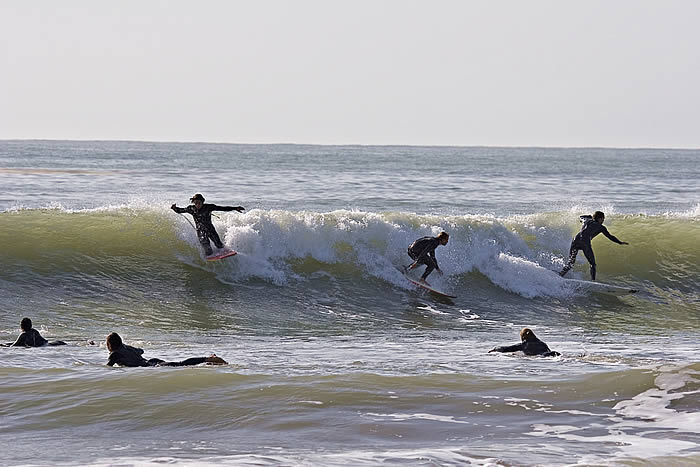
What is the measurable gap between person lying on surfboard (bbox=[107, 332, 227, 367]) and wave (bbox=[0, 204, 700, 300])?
20.9ft

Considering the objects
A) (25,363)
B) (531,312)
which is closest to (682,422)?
(25,363)

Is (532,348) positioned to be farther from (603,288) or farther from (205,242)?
(205,242)

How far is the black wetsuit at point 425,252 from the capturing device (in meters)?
17.7

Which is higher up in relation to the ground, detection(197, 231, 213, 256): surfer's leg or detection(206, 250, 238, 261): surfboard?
detection(197, 231, 213, 256): surfer's leg

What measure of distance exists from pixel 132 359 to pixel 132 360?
0.06 feet

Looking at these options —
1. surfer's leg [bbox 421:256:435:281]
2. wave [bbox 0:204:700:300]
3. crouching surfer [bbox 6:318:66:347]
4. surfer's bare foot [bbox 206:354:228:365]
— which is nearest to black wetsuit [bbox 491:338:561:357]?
surfer's bare foot [bbox 206:354:228:365]

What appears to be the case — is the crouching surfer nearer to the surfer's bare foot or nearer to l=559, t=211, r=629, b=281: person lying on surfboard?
the surfer's bare foot

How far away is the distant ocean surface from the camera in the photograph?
8281mm

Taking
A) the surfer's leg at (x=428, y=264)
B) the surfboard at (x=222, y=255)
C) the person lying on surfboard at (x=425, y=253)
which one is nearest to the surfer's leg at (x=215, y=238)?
the surfboard at (x=222, y=255)

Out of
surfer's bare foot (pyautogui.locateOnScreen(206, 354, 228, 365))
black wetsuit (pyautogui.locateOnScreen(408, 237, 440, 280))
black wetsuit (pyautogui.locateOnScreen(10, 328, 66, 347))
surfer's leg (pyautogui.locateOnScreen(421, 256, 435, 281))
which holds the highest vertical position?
black wetsuit (pyautogui.locateOnScreen(408, 237, 440, 280))

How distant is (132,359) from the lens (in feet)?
36.8

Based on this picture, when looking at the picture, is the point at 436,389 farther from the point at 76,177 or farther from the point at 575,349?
the point at 76,177

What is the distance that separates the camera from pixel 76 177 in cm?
4697

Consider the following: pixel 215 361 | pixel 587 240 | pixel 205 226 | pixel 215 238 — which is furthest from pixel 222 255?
pixel 587 240
